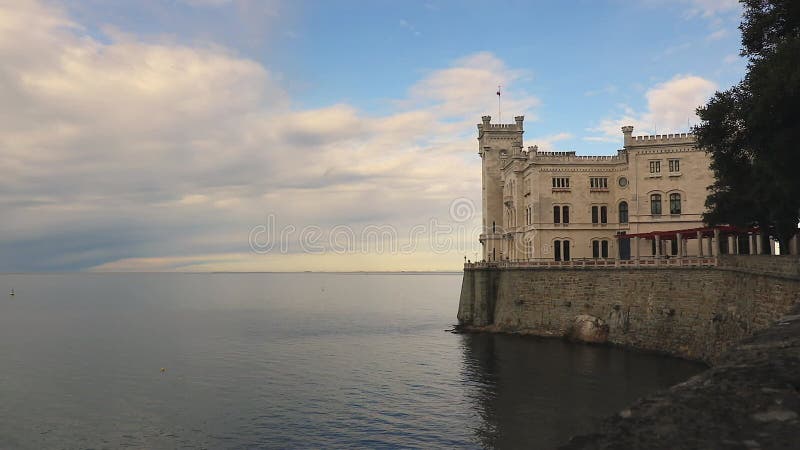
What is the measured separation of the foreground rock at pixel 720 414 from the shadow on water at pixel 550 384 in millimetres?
19549

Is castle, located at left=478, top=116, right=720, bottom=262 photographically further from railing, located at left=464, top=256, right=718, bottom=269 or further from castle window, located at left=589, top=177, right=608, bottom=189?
railing, located at left=464, top=256, right=718, bottom=269

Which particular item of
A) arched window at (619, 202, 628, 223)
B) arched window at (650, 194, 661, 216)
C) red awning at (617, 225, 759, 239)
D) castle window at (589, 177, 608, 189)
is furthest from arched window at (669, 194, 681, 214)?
castle window at (589, 177, 608, 189)

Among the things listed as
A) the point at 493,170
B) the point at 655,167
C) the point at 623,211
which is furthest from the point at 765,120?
the point at 493,170

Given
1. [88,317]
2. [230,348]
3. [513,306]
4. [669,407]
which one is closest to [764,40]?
[669,407]

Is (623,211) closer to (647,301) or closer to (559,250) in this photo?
(559,250)

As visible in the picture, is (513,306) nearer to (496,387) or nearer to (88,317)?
Result: (496,387)

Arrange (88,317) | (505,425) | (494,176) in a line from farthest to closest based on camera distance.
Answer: (88,317), (494,176), (505,425)

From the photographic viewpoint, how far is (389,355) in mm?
60188

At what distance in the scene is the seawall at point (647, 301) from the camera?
39.6m

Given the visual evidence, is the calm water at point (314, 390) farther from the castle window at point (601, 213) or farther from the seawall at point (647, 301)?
the castle window at point (601, 213)

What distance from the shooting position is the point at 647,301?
181ft

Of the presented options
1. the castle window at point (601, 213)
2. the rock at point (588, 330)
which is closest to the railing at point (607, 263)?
the rock at point (588, 330)

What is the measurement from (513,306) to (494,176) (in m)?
22.5

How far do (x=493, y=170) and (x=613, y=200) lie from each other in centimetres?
1841
